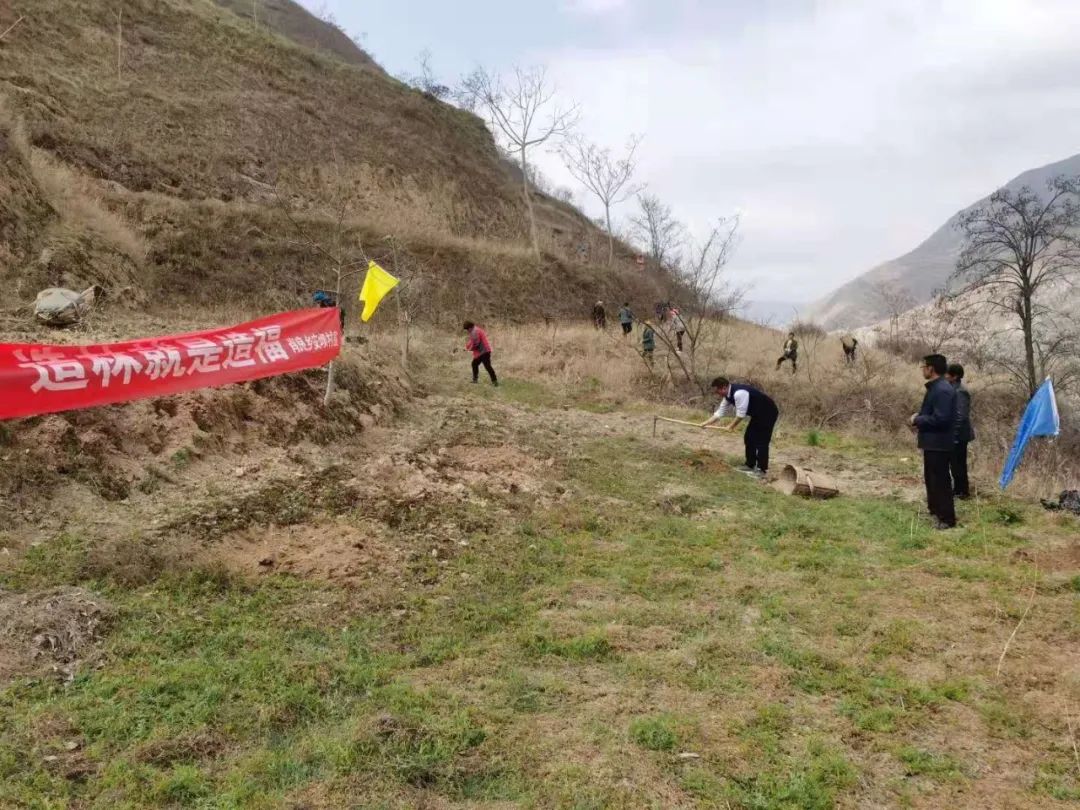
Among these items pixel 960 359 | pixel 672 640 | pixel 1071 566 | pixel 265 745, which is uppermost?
pixel 960 359

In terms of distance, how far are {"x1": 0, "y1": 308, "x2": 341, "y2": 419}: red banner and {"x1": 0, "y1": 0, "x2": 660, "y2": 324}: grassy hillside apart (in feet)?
11.8

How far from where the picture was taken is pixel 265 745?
11.0 ft

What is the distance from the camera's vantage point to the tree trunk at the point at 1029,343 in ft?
58.6

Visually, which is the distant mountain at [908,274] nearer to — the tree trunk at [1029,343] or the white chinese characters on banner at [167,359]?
the tree trunk at [1029,343]

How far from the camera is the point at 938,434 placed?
6.60 m

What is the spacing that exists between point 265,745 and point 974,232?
22.2 m

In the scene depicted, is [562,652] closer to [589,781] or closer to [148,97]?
[589,781]

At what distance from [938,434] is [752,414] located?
268 cm

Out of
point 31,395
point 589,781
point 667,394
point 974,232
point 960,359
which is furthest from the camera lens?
point 960,359

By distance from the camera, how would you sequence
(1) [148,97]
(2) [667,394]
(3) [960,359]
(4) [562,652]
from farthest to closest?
(1) [148,97], (3) [960,359], (2) [667,394], (4) [562,652]

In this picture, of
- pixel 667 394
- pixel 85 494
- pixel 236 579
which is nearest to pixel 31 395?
pixel 85 494

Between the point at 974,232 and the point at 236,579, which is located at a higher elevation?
the point at 974,232

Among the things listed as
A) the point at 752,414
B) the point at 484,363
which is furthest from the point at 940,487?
the point at 484,363

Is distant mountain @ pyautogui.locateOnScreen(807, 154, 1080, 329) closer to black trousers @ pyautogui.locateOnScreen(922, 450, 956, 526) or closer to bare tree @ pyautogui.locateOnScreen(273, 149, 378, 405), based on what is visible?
bare tree @ pyautogui.locateOnScreen(273, 149, 378, 405)
